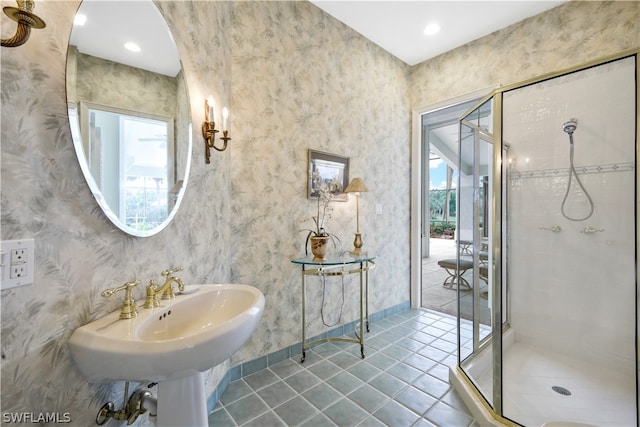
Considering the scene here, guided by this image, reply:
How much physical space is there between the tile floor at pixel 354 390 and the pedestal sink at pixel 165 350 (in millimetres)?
720

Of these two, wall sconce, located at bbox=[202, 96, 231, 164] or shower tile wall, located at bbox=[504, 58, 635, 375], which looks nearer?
wall sconce, located at bbox=[202, 96, 231, 164]

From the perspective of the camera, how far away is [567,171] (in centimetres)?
214

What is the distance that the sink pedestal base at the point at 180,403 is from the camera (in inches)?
38.2

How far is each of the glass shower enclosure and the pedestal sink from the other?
156cm

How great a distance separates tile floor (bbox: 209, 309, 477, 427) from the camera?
1571mm

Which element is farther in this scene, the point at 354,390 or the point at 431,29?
the point at 431,29

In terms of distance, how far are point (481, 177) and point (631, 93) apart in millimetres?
826

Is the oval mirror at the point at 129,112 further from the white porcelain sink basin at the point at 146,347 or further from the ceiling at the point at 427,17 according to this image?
the ceiling at the point at 427,17

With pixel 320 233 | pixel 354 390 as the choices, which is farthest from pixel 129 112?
pixel 354 390

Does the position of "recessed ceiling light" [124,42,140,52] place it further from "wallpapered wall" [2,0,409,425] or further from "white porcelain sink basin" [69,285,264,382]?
"white porcelain sink basin" [69,285,264,382]

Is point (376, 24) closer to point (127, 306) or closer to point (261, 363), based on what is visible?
point (127, 306)

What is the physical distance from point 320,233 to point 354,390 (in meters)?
1.15

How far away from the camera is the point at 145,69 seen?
1.19 meters

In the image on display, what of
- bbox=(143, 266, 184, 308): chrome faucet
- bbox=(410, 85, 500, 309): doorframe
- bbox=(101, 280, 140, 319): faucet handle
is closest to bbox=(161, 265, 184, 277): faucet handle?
bbox=(143, 266, 184, 308): chrome faucet
